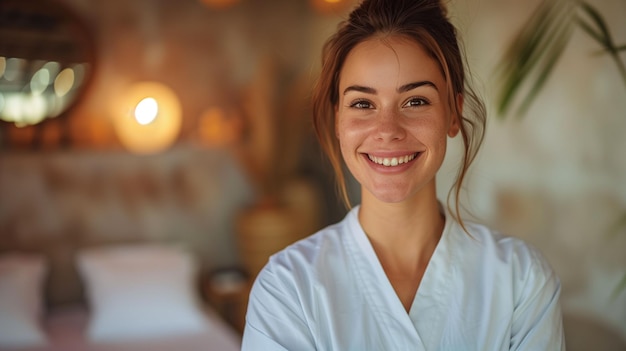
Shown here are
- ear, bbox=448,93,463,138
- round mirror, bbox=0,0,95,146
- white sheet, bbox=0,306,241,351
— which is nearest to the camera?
ear, bbox=448,93,463,138

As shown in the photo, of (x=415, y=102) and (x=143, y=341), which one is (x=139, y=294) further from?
(x=415, y=102)

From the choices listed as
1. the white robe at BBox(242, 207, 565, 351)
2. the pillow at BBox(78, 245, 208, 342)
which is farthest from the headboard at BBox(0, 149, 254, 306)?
the white robe at BBox(242, 207, 565, 351)

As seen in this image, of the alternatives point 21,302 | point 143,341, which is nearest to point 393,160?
point 143,341

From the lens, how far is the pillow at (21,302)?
3.08 m

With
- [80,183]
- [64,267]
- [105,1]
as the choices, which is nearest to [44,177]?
[80,183]

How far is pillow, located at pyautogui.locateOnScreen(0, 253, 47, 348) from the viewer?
10.1 feet

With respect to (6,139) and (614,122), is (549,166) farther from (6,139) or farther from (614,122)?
(6,139)

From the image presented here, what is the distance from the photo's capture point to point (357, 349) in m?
1.26

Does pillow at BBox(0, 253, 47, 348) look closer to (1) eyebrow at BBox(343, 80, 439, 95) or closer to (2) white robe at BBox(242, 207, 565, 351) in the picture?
(2) white robe at BBox(242, 207, 565, 351)

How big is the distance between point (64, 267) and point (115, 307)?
2.09 ft

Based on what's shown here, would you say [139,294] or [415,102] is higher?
[415,102]

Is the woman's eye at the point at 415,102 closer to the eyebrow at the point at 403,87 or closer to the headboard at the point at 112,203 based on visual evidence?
the eyebrow at the point at 403,87

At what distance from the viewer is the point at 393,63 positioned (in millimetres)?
1287

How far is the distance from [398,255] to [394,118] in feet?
1.05
